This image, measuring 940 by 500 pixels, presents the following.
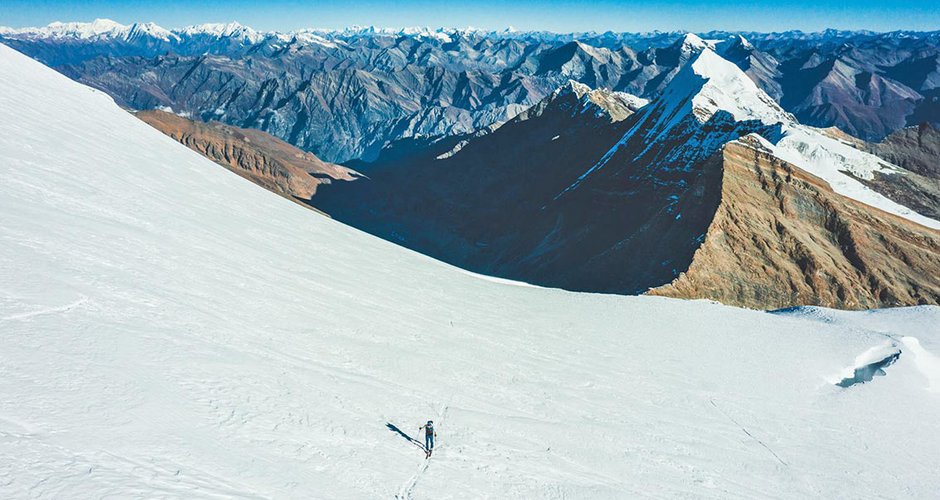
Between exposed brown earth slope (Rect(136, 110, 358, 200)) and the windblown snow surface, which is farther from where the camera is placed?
exposed brown earth slope (Rect(136, 110, 358, 200))

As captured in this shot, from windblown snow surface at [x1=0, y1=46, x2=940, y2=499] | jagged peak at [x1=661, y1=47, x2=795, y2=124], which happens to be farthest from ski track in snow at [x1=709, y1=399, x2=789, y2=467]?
jagged peak at [x1=661, y1=47, x2=795, y2=124]

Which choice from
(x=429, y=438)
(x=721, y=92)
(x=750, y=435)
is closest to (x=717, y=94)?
(x=721, y=92)

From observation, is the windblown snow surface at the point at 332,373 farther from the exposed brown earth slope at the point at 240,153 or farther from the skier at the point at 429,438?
the exposed brown earth slope at the point at 240,153

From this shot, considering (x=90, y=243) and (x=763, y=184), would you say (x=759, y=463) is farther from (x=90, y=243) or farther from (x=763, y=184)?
(x=763, y=184)

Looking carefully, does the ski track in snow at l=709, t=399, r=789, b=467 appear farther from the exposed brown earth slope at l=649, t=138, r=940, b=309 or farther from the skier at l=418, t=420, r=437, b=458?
the exposed brown earth slope at l=649, t=138, r=940, b=309

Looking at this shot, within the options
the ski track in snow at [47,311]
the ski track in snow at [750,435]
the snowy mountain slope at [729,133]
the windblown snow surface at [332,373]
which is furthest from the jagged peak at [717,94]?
the ski track in snow at [47,311]

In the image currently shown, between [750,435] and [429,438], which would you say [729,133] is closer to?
[750,435]
